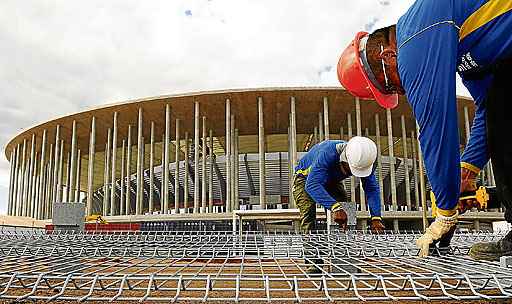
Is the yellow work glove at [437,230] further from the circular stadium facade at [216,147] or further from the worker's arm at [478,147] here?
the circular stadium facade at [216,147]

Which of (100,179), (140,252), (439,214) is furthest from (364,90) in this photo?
(100,179)

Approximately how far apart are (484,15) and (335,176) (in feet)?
17.1

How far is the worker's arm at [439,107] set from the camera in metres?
2.43

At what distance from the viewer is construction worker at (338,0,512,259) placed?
2.44 metres

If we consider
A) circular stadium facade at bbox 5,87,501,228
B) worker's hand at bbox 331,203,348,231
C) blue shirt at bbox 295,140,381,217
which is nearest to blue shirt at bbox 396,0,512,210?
worker's hand at bbox 331,203,348,231

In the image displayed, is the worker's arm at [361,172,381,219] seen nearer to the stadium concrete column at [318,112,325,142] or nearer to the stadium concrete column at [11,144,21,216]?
the stadium concrete column at [318,112,325,142]

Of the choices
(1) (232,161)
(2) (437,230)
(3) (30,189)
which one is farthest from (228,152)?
(2) (437,230)

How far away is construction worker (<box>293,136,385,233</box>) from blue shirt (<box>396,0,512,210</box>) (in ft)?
12.9

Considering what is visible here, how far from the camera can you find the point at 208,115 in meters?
30.5

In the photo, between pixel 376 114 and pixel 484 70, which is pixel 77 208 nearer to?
pixel 484 70

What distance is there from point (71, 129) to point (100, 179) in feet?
45.3

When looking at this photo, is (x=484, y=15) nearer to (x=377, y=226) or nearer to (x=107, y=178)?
(x=377, y=226)

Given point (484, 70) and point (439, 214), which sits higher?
point (484, 70)

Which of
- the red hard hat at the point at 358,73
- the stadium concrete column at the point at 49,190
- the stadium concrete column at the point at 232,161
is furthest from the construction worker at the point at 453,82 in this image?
the stadium concrete column at the point at 49,190
